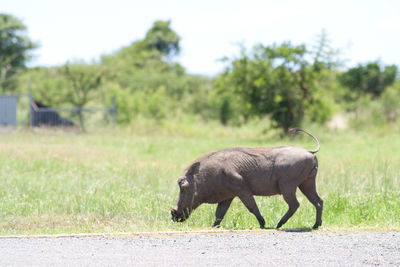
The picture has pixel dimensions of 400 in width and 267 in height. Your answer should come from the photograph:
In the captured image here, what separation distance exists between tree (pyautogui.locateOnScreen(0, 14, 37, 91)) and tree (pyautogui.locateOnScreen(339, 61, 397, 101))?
2667 cm

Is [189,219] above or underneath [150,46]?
underneath

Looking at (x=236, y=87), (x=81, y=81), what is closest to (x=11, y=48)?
(x=81, y=81)

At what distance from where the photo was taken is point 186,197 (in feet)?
23.9

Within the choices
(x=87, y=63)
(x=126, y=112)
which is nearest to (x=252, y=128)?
(x=126, y=112)

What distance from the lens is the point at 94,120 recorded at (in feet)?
107

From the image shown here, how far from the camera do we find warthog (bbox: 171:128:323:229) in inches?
275

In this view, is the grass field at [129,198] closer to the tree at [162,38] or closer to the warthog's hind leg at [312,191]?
the warthog's hind leg at [312,191]

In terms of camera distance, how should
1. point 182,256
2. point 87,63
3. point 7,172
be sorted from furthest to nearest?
point 87,63 → point 7,172 → point 182,256

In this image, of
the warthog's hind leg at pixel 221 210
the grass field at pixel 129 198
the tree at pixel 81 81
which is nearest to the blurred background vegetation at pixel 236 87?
the tree at pixel 81 81

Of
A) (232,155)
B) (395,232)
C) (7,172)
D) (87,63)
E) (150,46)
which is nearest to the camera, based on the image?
(395,232)

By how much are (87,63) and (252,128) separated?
11.3m

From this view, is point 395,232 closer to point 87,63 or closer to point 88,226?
point 88,226

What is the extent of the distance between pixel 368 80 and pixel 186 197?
43.0 metres

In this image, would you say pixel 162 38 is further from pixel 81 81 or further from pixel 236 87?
pixel 236 87
